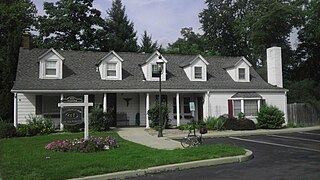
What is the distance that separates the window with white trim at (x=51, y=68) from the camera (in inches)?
914

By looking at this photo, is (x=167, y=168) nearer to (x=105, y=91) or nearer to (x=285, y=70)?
(x=105, y=91)

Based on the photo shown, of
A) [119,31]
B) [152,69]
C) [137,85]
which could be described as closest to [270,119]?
[152,69]

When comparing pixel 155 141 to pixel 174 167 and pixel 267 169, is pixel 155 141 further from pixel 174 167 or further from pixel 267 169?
pixel 267 169

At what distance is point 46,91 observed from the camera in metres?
21.3

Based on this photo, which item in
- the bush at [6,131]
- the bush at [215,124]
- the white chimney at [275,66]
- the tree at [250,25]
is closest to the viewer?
the bush at [6,131]

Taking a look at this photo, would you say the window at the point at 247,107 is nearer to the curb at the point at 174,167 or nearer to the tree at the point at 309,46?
the curb at the point at 174,167

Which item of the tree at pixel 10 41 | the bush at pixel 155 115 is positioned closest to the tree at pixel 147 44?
the tree at pixel 10 41

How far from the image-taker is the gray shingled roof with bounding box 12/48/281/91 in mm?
22422

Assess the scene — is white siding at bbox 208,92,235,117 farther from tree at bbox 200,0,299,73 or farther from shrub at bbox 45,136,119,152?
tree at bbox 200,0,299,73

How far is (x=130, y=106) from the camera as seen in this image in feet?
83.0

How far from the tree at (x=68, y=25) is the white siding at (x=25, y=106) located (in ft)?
55.6

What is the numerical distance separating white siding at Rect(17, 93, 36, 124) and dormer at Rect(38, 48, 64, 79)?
5.40 feet

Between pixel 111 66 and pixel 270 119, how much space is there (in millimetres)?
12162

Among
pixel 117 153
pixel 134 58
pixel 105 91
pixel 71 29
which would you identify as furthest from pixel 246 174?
pixel 71 29
